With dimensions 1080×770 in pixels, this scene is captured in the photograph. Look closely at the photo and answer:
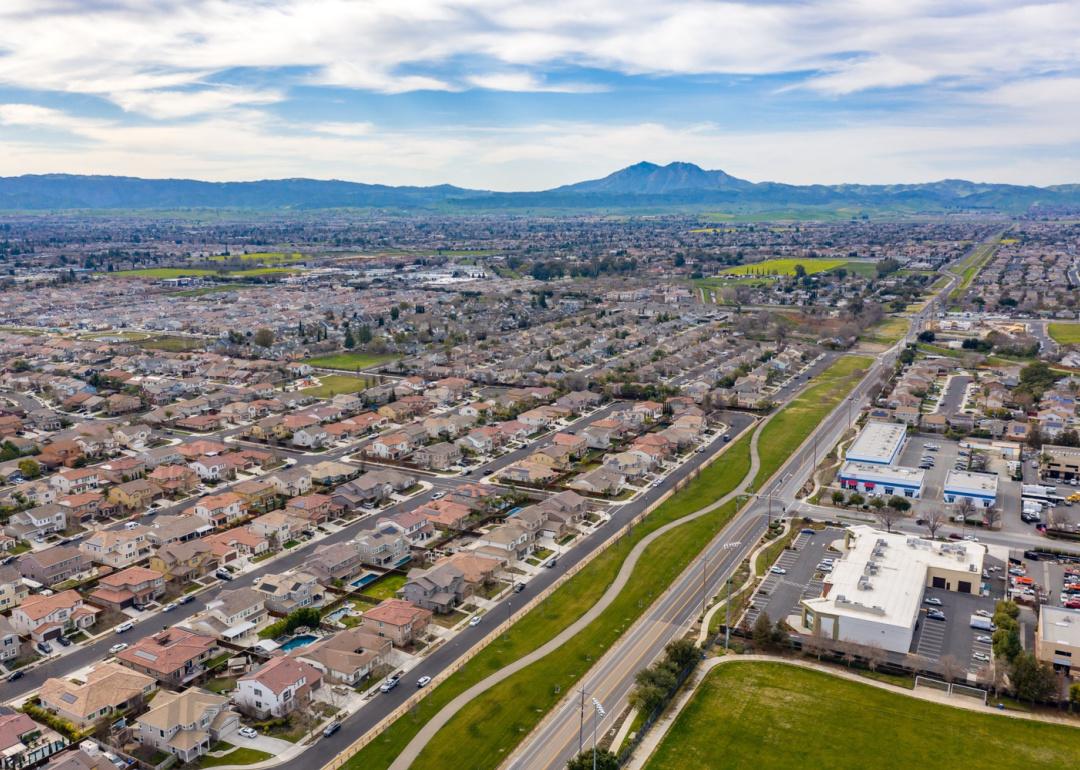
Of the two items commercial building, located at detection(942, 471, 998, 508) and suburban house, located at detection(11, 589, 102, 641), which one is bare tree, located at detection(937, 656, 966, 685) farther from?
suburban house, located at detection(11, 589, 102, 641)

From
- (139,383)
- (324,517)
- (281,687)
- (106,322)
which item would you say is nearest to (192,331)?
(106,322)

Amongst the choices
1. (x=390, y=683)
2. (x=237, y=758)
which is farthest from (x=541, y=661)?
(x=237, y=758)

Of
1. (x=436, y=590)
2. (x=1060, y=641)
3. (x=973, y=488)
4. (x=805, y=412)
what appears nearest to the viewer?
(x=1060, y=641)

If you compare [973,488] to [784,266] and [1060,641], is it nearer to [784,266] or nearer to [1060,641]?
[1060,641]

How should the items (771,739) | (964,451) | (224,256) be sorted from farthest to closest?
1. (224,256)
2. (964,451)
3. (771,739)

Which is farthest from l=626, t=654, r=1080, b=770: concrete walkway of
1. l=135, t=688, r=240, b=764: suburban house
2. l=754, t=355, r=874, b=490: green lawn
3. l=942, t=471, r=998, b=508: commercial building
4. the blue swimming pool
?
l=942, t=471, r=998, b=508: commercial building

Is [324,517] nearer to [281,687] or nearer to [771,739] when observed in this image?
[281,687]

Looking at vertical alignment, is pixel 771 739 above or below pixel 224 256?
below
